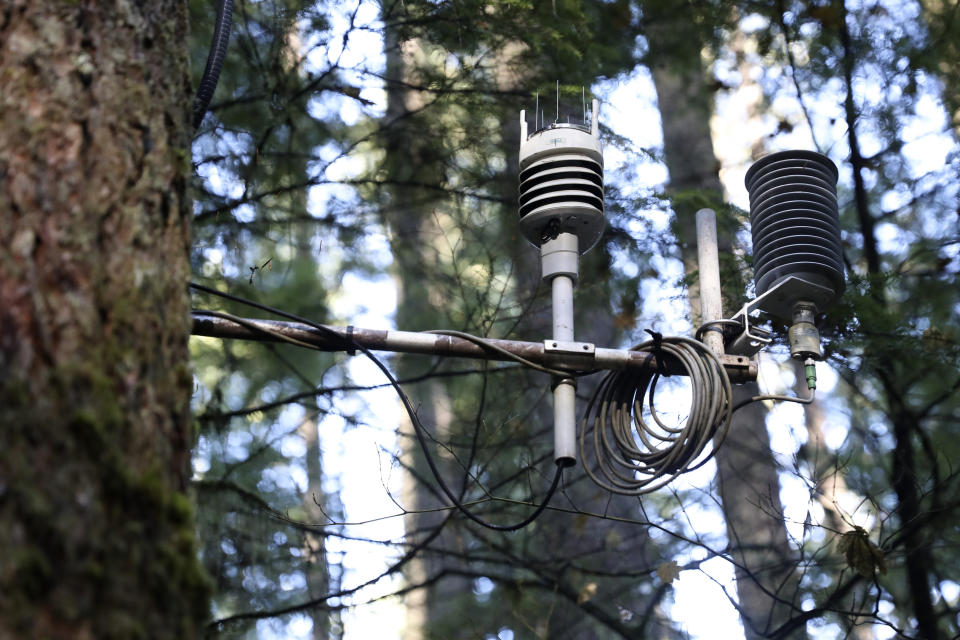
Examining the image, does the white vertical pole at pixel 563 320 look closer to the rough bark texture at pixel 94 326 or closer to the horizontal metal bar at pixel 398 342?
the horizontal metal bar at pixel 398 342

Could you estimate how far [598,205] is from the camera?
4.06 m

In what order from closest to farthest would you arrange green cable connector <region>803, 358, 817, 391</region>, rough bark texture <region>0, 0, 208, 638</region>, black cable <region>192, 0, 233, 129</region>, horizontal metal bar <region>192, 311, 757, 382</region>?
rough bark texture <region>0, 0, 208, 638</region> < horizontal metal bar <region>192, 311, 757, 382</region> < black cable <region>192, 0, 233, 129</region> < green cable connector <region>803, 358, 817, 391</region>

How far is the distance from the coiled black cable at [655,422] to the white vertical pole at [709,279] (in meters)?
0.15

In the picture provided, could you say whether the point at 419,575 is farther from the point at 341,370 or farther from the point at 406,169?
the point at 406,169

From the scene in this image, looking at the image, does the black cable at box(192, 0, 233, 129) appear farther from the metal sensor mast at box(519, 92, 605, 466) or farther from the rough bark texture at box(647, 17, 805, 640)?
the rough bark texture at box(647, 17, 805, 640)

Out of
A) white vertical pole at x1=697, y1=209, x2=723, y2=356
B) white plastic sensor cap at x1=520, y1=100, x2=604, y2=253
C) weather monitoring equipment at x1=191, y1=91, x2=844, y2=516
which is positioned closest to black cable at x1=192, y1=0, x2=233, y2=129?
weather monitoring equipment at x1=191, y1=91, x2=844, y2=516

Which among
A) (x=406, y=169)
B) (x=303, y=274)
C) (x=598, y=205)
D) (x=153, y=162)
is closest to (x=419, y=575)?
(x=303, y=274)

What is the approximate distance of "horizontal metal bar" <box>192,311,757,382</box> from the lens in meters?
3.52

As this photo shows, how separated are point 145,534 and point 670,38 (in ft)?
23.2

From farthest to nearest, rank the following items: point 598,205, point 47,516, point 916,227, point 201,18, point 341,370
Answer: point 341,370 < point 916,227 < point 201,18 < point 598,205 < point 47,516

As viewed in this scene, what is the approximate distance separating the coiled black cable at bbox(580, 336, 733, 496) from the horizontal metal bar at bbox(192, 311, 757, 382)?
0.13 m

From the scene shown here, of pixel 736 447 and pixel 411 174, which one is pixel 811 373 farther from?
pixel 736 447

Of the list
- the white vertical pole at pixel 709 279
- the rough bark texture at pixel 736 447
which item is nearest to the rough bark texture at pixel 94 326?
the white vertical pole at pixel 709 279

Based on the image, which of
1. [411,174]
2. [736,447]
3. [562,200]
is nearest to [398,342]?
[562,200]
